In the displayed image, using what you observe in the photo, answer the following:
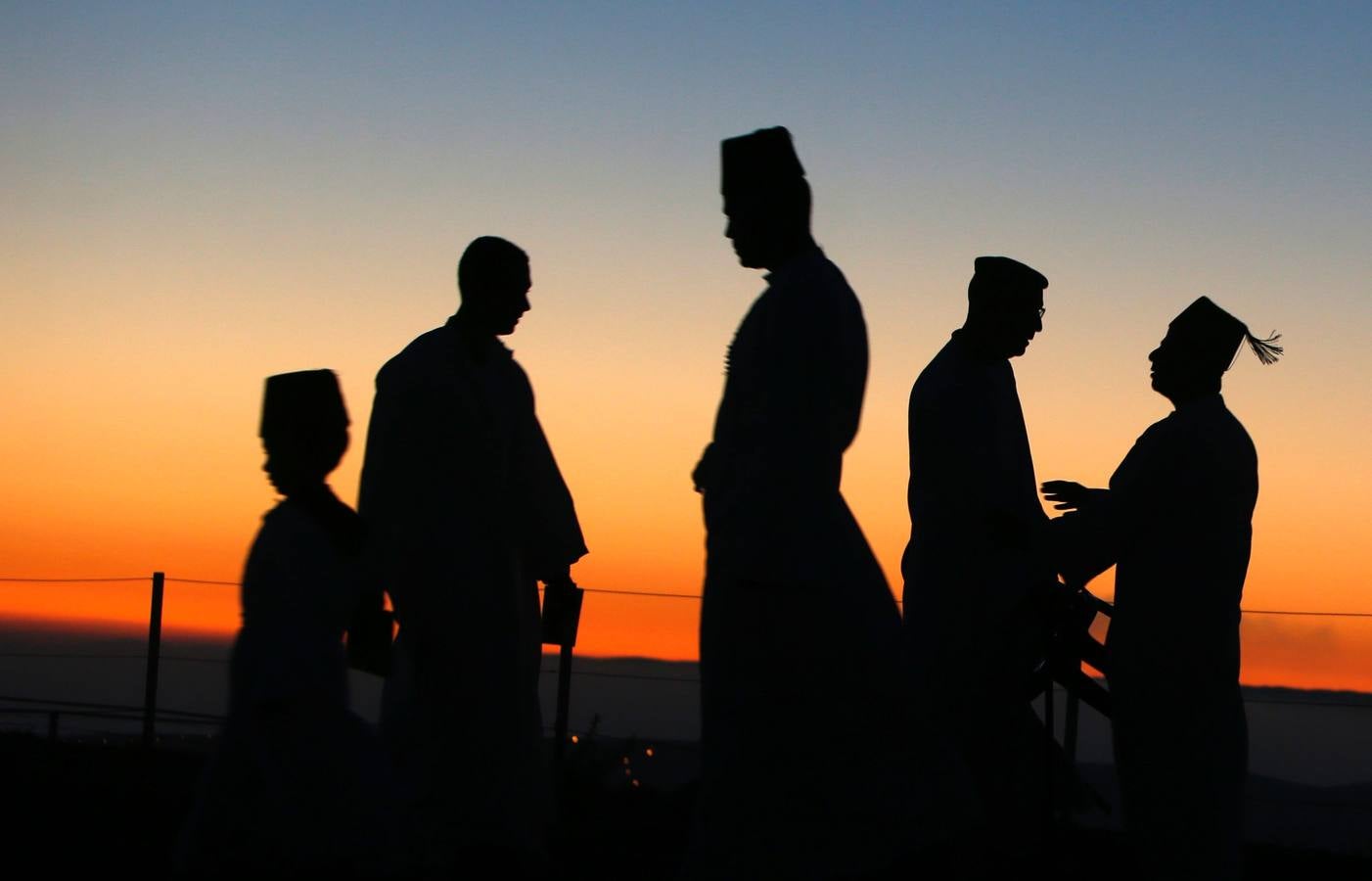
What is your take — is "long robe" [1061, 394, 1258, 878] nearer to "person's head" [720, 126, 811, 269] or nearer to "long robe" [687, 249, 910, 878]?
"long robe" [687, 249, 910, 878]

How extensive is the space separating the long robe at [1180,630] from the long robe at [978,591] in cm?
28

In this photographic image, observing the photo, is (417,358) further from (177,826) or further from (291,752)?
(177,826)

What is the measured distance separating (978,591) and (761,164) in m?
2.04

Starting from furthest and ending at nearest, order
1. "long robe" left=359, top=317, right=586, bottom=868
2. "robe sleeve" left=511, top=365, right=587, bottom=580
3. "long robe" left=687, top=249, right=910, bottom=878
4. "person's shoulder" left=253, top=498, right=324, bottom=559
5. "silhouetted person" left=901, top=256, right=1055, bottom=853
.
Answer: "robe sleeve" left=511, top=365, right=587, bottom=580 < "silhouetted person" left=901, top=256, right=1055, bottom=853 < "long robe" left=359, top=317, right=586, bottom=868 < "person's shoulder" left=253, top=498, right=324, bottom=559 < "long robe" left=687, top=249, right=910, bottom=878

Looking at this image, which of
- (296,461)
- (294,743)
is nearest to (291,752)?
(294,743)

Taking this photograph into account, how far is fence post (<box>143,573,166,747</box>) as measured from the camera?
12742 mm

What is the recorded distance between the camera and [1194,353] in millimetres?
6531

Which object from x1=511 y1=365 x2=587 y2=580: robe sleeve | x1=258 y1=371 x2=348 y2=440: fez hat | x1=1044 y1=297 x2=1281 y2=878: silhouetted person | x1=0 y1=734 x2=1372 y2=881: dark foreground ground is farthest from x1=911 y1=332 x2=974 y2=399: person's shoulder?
x1=258 y1=371 x2=348 y2=440: fez hat

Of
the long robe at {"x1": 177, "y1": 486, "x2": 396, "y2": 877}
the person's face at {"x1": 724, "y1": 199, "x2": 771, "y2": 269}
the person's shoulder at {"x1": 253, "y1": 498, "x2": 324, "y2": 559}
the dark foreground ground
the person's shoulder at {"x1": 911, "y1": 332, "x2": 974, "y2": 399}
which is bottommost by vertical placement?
the dark foreground ground

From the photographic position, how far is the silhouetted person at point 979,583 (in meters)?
6.29

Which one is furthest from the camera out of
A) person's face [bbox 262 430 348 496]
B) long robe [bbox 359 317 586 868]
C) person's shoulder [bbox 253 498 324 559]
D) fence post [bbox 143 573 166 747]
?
fence post [bbox 143 573 166 747]

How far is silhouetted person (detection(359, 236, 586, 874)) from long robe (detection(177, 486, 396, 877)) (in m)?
1.23

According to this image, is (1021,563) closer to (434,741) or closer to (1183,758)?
(1183,758)

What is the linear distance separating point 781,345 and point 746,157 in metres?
0.57
